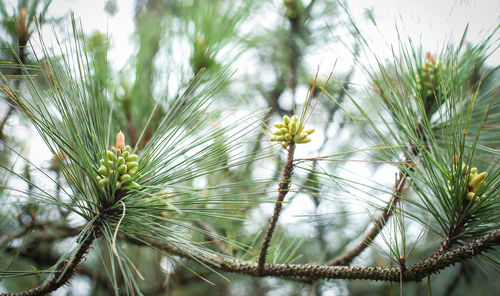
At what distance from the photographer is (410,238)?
60.4 inches

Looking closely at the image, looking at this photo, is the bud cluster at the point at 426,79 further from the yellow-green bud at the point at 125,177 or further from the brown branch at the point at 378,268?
the yellow-green bud at the point at 125,177

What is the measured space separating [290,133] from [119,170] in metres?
0.29

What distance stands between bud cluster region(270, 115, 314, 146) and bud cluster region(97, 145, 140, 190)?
0.24m

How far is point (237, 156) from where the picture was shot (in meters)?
0.60

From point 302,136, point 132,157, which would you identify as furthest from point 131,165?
point 302,136

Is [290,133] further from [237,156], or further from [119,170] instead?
[119,170]

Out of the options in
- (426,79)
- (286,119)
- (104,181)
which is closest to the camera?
(104,181)

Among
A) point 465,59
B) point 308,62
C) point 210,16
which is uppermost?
point 308,62

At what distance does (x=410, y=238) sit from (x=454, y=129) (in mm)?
1188

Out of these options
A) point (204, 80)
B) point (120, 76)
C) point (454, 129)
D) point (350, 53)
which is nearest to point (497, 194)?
point (454, 129)

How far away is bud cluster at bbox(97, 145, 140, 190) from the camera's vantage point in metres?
0.50

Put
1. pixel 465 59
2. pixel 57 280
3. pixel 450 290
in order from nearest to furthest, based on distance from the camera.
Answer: pixel 57 280, pixel 465 59, pixel 450 290

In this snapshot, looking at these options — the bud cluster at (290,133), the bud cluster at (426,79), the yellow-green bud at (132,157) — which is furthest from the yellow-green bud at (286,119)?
the bud cluster at (426,79)

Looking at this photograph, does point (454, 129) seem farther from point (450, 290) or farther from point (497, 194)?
point (450, 290)
